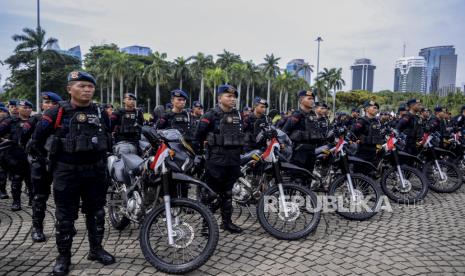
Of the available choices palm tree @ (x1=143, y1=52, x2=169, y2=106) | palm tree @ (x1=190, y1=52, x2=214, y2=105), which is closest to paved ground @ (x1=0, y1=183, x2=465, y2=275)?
palm tree @ (x1=143, y1=52, x2=169, y2=106)

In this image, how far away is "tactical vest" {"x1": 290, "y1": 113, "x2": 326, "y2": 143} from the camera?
6000 millimetres

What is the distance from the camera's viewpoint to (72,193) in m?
3.61

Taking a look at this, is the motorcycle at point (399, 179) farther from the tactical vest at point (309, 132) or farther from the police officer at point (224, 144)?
the police officer at point (224, 144)

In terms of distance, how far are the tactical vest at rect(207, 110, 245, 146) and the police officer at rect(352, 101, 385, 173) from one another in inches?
147

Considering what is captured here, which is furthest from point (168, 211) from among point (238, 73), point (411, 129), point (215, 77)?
point (238, 73)

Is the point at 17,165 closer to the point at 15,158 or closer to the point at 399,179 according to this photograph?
the point at 15,158

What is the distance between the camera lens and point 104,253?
153 inches

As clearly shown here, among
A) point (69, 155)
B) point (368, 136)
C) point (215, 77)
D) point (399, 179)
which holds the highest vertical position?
point (215, 77)

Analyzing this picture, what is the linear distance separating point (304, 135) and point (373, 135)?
7.35 ft

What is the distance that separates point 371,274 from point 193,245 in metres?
1.95

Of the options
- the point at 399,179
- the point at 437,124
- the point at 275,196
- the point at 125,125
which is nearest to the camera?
the point at 275,196

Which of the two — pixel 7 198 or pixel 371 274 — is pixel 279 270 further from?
pixel 7 198

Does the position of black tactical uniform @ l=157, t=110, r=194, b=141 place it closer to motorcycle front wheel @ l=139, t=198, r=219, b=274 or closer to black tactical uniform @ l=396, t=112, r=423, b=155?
motorcycle front wheel @ l=139, t=198, r=219, b=274

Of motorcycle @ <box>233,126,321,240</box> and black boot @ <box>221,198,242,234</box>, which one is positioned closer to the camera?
motorcycle @ <box>233,126,321,240</box>
